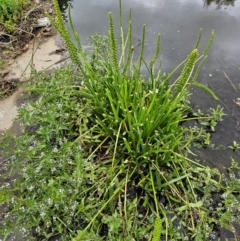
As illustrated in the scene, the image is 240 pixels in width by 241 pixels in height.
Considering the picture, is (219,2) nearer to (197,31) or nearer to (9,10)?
(197,31)

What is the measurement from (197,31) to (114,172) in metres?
2.14

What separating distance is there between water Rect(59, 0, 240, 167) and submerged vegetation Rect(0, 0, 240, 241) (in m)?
0.27

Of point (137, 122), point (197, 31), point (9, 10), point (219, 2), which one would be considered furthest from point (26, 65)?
point (219, 2)

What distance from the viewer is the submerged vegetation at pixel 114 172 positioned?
6.47 feet

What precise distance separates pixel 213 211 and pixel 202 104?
1.09 meters

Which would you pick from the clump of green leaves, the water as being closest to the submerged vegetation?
the water

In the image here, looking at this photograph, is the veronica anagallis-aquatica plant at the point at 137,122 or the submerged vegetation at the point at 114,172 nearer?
the submerged vegetation at the point at 114,172

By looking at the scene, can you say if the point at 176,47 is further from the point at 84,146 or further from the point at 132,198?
the point at 132,198

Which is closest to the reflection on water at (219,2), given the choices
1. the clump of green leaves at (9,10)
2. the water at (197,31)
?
the water at (197,31)

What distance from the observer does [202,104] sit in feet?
9.46

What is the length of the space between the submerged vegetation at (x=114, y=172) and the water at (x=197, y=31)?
0.27m

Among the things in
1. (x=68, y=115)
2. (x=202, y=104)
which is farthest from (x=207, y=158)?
(x=68, y=115)

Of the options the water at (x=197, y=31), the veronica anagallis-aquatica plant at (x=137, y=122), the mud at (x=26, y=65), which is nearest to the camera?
the veronica anagallis-aquatica plant at (x=137, y=122)

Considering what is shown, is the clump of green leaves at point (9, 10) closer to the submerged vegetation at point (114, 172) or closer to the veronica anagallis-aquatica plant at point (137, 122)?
the submerged vegetation at point (114, 172)
